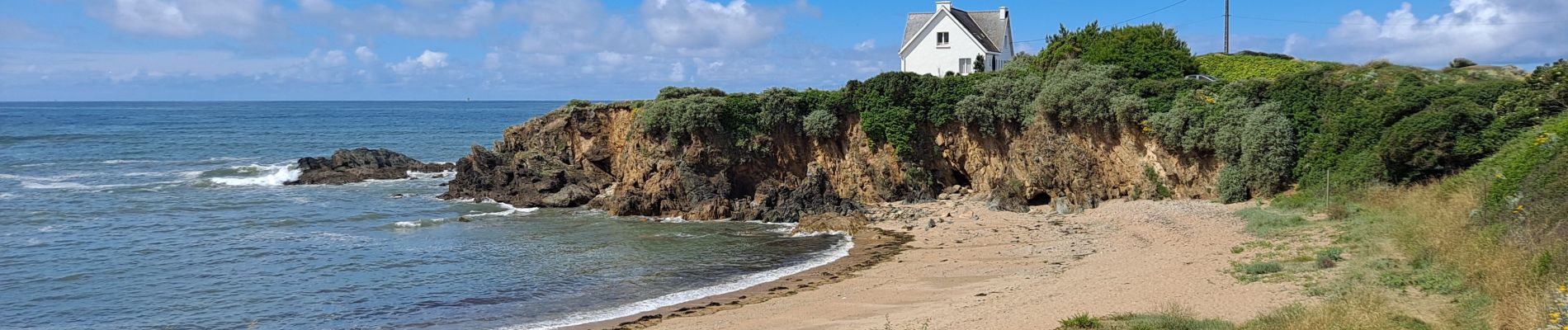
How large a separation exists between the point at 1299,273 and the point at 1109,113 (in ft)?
45.8

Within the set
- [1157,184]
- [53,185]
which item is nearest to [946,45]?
[1157,184]

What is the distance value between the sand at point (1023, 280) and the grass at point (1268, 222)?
36 centimetres

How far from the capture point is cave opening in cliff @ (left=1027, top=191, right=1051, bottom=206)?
1312 inches

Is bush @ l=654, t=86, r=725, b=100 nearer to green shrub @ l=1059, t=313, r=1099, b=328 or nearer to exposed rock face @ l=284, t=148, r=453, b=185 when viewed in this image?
exposed rock face @ l=284, t=148, r=453, b=185

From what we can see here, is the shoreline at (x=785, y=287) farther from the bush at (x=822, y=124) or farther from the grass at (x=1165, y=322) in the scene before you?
the bush at (x=822, y=124)

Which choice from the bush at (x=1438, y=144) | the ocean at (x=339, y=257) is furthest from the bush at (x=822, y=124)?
the bush at (x=1438, y=144)

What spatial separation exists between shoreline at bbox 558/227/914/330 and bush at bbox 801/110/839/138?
26.3ft

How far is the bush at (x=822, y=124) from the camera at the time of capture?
36.0 m

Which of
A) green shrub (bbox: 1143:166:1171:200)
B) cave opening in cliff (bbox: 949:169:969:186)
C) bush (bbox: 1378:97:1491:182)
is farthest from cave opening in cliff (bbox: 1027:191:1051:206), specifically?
bush (bbox: 1378:97:1491:182)

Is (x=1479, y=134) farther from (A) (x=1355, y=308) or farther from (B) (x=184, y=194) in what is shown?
(B) (x=184, y=194)

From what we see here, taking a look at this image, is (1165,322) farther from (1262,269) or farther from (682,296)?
(682,296)

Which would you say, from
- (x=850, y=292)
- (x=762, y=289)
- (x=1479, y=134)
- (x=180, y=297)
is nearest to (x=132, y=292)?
(x=180, y=297)

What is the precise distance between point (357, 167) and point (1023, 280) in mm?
37411

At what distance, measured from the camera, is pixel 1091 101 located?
31.5 metres
